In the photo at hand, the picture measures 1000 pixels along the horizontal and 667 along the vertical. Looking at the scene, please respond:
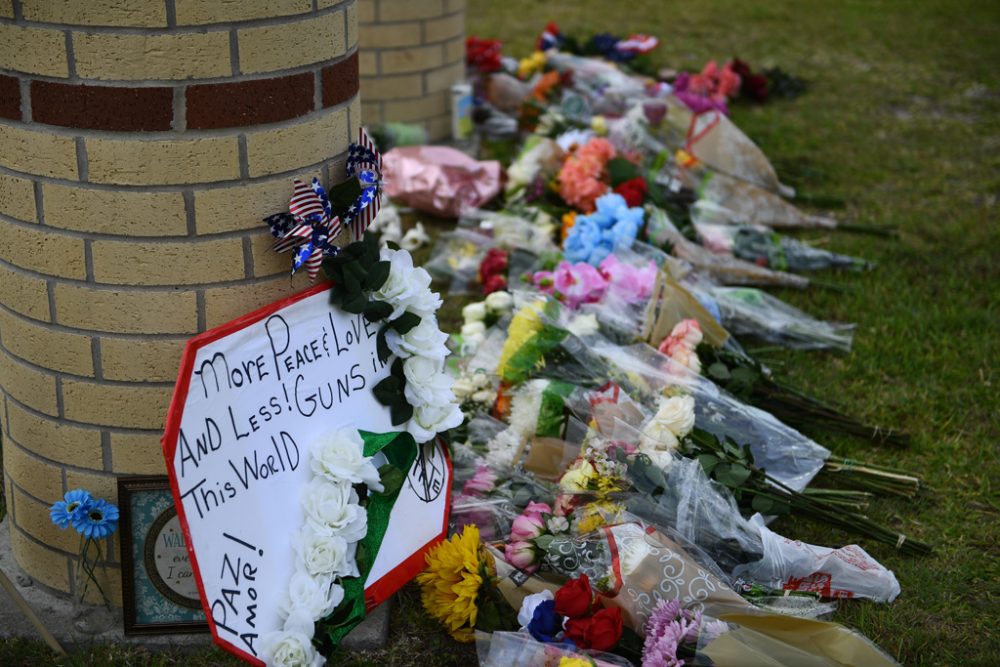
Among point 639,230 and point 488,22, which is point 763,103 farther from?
point 639,230

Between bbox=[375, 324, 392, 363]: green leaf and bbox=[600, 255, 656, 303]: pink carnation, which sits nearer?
bbox=[375, 324, 392, 363]: green leaf

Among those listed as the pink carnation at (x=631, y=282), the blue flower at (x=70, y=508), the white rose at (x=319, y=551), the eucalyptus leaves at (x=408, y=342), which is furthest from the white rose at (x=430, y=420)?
the pink carnation at (x=631, y=282)

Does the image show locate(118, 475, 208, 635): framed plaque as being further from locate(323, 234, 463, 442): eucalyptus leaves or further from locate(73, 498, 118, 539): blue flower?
locate(323, 234, 463, 442): eucalyptus leaves

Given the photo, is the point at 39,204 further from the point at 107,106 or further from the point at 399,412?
the point at 399,412

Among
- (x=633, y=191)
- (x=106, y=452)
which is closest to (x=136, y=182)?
(x=106, y=452)

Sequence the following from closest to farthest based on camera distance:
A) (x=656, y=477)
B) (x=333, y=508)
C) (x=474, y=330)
→ (x=333, y=508) → (x=656, y=477) → (x=474, y=330)

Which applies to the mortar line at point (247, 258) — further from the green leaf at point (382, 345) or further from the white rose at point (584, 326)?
the white rose at point (584, 326)

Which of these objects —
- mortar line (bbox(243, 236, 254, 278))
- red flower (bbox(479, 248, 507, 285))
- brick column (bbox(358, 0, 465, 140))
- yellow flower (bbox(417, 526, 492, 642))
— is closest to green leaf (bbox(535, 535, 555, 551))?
yellow flower (bbox(417, 526, 492, 642))

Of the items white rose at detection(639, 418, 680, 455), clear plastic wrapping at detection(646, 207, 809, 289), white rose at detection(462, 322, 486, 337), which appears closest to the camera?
white rose at detection(639, 418, 680, 455)

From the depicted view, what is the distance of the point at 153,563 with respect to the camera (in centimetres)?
238

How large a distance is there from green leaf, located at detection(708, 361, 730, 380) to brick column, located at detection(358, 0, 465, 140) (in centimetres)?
288

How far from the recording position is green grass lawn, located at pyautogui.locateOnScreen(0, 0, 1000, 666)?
2.67 m

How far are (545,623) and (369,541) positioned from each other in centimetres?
43

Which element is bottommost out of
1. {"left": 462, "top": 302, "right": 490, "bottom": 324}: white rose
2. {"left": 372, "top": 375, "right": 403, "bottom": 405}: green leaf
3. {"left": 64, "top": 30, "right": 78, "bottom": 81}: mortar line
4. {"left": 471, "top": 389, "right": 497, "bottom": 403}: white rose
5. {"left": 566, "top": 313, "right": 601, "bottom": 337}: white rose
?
{"left": 471, "top": 389, "right": 497, "bottom": 403}: white rose
